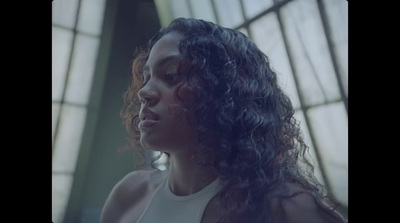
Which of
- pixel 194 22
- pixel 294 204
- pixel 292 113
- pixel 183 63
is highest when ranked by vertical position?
pixel 194 22

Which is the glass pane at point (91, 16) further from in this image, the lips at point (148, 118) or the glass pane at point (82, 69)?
the lips at point (148, 118)

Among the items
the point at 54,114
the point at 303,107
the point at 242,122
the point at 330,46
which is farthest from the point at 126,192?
the point at 330,46

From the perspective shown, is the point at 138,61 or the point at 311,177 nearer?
the point at 311,177

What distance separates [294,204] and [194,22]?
1.44ft

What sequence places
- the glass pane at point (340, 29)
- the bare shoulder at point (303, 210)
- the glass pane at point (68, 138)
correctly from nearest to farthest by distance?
the bare shoulder at point (303, 210), the glass pane at point (340, 29), the glass pane at point (68, 138)

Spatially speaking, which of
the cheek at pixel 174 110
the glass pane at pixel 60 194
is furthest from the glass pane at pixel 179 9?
the glass pane at pixel 60 194

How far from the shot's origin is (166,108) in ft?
3.18

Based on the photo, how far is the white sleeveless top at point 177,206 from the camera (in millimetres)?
970

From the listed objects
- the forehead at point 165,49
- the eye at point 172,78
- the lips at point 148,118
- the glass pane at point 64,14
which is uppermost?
the glass pane at point 64,14

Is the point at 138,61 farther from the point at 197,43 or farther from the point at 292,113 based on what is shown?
the point at 292,113

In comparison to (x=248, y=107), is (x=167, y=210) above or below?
below

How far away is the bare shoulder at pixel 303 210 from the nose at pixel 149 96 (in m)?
0.33
